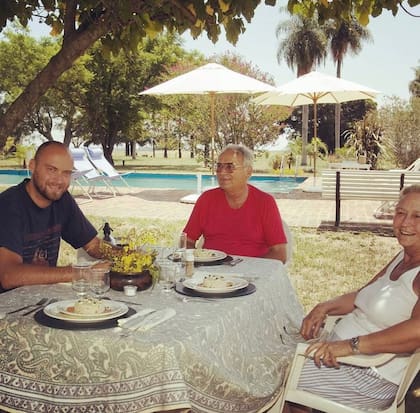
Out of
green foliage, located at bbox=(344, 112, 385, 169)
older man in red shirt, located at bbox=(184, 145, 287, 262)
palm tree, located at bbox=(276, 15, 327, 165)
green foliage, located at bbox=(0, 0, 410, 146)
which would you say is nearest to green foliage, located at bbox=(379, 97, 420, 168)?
green foliage, located at bbox=(344, 112, 385, 169)

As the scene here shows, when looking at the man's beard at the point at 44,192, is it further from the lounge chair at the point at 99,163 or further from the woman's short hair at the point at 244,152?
the lounge chair at the point at 99,163

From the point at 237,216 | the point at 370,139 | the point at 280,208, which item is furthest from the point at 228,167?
the point at 370,139

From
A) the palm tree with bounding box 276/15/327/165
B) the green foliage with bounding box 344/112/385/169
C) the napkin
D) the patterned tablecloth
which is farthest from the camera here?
the palm tree with bounding box 276/15/327/165

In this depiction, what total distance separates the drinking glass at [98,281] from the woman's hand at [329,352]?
813 mm

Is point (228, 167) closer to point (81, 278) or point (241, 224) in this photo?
point (241, 224)

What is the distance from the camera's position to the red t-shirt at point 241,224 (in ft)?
12.5

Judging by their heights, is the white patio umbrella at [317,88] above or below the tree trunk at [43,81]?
above

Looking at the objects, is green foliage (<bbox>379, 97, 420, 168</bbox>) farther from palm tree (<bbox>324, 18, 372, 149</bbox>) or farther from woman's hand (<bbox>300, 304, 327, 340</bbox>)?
palm tree (<bbox>324, 18, 372, 149</bbox>)

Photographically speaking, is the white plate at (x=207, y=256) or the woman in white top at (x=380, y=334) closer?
the woman in white top at (x=380, y=334)

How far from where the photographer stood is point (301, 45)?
109 ft

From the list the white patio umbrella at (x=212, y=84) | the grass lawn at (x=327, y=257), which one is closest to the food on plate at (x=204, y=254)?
the grass lawn at (x=327, y=257)

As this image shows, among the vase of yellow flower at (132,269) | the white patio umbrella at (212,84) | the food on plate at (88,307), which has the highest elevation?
the white patio umbrella at (212,84)

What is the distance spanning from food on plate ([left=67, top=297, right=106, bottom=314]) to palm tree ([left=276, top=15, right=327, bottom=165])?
3164cm

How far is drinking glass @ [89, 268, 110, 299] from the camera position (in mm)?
2184
